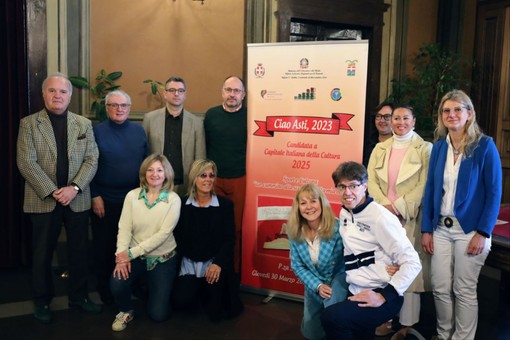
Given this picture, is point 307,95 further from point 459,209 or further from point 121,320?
point 121,320

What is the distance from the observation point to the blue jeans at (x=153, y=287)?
2947 millimetres

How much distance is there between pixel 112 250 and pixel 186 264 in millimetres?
526

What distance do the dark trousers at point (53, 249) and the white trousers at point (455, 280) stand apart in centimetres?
208

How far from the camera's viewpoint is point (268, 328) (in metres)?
Result: 2.96

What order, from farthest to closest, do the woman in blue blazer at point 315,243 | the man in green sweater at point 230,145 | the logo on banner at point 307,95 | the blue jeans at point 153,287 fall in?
1. the man in green sweater at point 230,145
2. the logo on banner at point 307,95
3. the blue jeans at point 153,287
4. the woman in blue blazer at point 315,243

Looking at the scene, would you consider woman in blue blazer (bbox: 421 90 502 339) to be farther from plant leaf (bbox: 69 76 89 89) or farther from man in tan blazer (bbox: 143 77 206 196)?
plant leaf (bbox: 69 76 89 89)

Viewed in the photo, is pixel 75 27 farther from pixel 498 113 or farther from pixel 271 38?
pixel 498 113

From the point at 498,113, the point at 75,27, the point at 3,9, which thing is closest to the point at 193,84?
the point at 75,27

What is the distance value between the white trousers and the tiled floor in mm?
293

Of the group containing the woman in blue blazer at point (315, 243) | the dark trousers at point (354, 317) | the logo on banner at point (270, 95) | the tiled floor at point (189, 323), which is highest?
the logo on banner at point (270, 95)

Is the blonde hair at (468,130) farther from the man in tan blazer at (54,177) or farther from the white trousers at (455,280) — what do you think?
the man in tan blazer at (54,177)

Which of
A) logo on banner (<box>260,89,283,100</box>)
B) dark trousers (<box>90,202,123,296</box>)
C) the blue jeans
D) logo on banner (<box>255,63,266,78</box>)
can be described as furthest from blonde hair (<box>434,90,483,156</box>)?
dark trousers (<box>90,202,123,296</box>)

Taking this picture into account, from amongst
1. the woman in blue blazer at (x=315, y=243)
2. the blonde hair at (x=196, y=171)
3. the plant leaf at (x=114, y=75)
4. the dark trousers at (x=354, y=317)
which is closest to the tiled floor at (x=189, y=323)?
the woman in blue blazer at (x=315, y=243)

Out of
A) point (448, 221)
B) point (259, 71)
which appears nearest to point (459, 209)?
point (448, 221)
